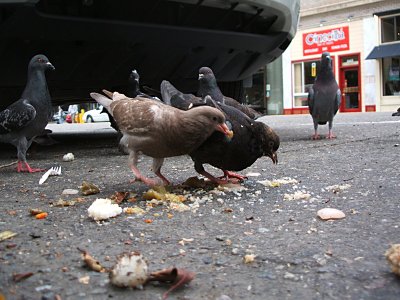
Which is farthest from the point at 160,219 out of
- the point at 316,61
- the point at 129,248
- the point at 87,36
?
the point at 316,61

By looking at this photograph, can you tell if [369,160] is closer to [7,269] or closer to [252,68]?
[252,68]

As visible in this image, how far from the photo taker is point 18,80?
468 centimetres

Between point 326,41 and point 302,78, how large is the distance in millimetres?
2334

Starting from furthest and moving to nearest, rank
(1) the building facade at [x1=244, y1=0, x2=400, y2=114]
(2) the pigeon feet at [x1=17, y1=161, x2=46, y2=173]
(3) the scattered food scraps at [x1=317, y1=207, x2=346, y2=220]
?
(1) the building facade at [x1=244, y1=0, x2=400, y2=114] → (2) the pigeon feet at [x1=17, y1=161, x2=46, y2=173] → (3) the scattered food scraps at [x1=317, y1=207, x2=346, y2=220]

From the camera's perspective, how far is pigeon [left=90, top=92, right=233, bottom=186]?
2598 millimetres

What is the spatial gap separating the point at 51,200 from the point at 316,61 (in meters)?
25.8

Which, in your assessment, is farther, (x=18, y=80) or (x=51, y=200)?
(x=18, y=80)

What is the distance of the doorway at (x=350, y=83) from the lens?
2519cm

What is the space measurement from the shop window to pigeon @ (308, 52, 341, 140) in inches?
725

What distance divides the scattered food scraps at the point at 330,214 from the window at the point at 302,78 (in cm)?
2558

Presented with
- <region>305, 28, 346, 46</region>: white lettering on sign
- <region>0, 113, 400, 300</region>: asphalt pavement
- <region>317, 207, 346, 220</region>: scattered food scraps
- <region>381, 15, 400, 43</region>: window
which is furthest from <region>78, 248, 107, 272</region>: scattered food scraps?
<region>305, 28, 346, 46</region>: white lettering on sign

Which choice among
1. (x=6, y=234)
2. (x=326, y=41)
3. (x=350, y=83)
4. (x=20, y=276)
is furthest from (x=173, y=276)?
(x=326, y=41)

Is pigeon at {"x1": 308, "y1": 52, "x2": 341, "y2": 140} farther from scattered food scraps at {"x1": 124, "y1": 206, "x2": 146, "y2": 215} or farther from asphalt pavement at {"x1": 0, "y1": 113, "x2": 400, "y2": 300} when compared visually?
scattered food scraps at {"x1": 124, "y1": 206, "x2": 146, "y2": 215}

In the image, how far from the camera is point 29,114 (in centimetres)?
407
